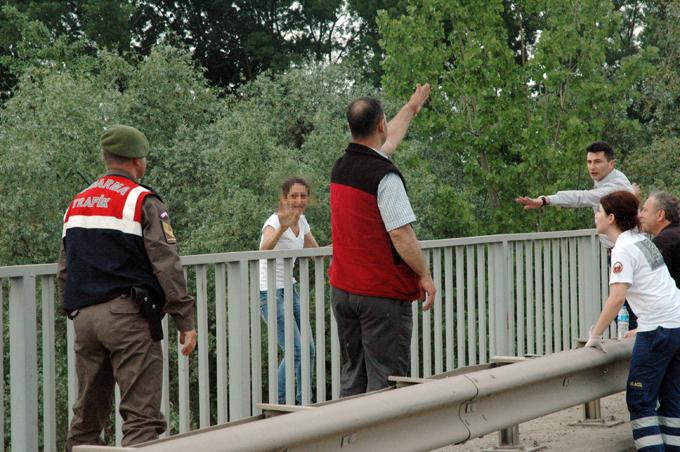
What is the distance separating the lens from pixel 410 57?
108 feet

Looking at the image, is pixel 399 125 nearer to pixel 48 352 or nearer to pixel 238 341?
pixel 238 341

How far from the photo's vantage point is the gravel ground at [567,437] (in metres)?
6.63

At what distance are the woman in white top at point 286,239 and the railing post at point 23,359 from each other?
166cm

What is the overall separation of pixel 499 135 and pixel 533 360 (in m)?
27.2

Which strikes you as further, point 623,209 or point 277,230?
point 277,230

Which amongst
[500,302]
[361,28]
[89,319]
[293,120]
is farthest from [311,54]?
[89,319]

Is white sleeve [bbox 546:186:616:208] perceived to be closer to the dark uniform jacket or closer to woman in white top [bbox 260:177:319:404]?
woman in white top [bbox 260:177:319:404]

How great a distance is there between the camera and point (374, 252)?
5914mm

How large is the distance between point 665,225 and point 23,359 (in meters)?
3.98

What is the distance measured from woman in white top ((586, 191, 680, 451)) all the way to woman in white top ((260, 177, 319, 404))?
1.79m

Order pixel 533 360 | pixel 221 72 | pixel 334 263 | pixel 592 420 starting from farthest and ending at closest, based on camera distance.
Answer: pixel 221 72, pixel 592 420, pixel 334 263, pixel 533 360

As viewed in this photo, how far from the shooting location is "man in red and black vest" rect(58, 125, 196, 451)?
4.86 metres

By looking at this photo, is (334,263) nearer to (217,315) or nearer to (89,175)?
(217,315)

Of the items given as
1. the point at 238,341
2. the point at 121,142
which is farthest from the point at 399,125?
the point at 121,142
